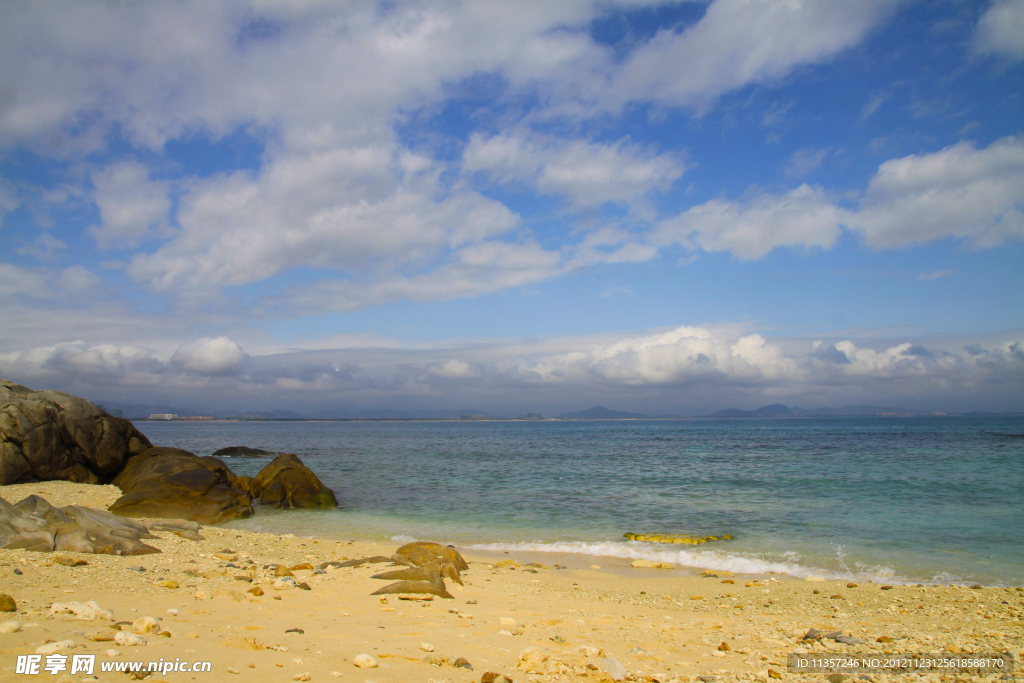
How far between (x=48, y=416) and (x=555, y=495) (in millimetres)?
22919

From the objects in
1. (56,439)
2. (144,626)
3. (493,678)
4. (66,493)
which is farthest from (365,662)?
(56,439)

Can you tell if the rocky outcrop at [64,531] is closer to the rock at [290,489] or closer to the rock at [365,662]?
the rock at [365,662]

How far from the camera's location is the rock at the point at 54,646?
12.9 ft

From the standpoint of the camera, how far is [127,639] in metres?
4.47

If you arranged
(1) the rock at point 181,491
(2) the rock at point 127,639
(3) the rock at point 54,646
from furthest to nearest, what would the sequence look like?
(1) the rock at point 181,491 < (2) the rock at point 127,639 < (3) the rock at point 54,646

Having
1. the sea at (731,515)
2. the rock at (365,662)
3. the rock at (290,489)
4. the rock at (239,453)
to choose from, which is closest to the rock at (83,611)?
the rock at (365,662)

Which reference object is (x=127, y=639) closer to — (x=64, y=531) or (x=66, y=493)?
(x=64, y=531)

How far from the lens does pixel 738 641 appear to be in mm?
6594

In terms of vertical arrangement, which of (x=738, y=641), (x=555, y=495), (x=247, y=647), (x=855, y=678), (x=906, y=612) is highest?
(x=247, y=647)

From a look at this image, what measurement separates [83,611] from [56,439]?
23766mm

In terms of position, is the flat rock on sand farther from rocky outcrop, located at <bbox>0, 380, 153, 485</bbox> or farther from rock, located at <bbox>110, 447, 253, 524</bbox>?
rocky outcrop, located at <bbox>0, 380, 153, 485</bbox>

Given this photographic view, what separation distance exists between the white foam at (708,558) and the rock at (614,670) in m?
9.23

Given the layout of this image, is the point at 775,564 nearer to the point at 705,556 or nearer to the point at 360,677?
the point at 705,556

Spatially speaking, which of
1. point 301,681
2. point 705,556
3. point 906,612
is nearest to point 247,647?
point 301,681
